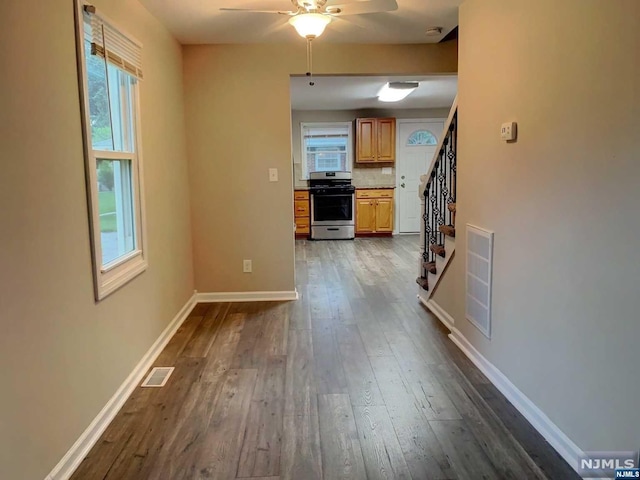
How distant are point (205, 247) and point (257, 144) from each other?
3.48ft

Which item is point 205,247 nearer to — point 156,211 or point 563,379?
point 156,211

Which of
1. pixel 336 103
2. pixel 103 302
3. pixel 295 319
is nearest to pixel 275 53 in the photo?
pixel 295 319

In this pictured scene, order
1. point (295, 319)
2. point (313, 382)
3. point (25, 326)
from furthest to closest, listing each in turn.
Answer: point (295, 319)
point (313, 382)
point (25, 326)

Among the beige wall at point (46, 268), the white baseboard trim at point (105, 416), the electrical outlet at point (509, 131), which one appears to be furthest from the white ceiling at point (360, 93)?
the beige wall at point (46, 268)

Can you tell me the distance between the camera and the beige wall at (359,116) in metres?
8.54

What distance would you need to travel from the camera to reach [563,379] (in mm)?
1988

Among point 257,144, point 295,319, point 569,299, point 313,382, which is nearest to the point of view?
point 569,299

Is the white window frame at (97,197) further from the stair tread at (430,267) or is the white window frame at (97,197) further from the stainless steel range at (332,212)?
the stainless steel range at (332,212)

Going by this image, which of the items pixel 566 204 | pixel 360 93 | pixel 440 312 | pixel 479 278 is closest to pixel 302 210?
pixel 360 93

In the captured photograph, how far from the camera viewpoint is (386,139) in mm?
8422

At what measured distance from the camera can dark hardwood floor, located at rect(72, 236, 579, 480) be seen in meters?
1.94

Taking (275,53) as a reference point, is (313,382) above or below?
below

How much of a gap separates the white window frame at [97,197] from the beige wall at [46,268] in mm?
48

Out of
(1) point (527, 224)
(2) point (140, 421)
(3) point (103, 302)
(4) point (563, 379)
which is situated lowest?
(2) point (140, 421)
